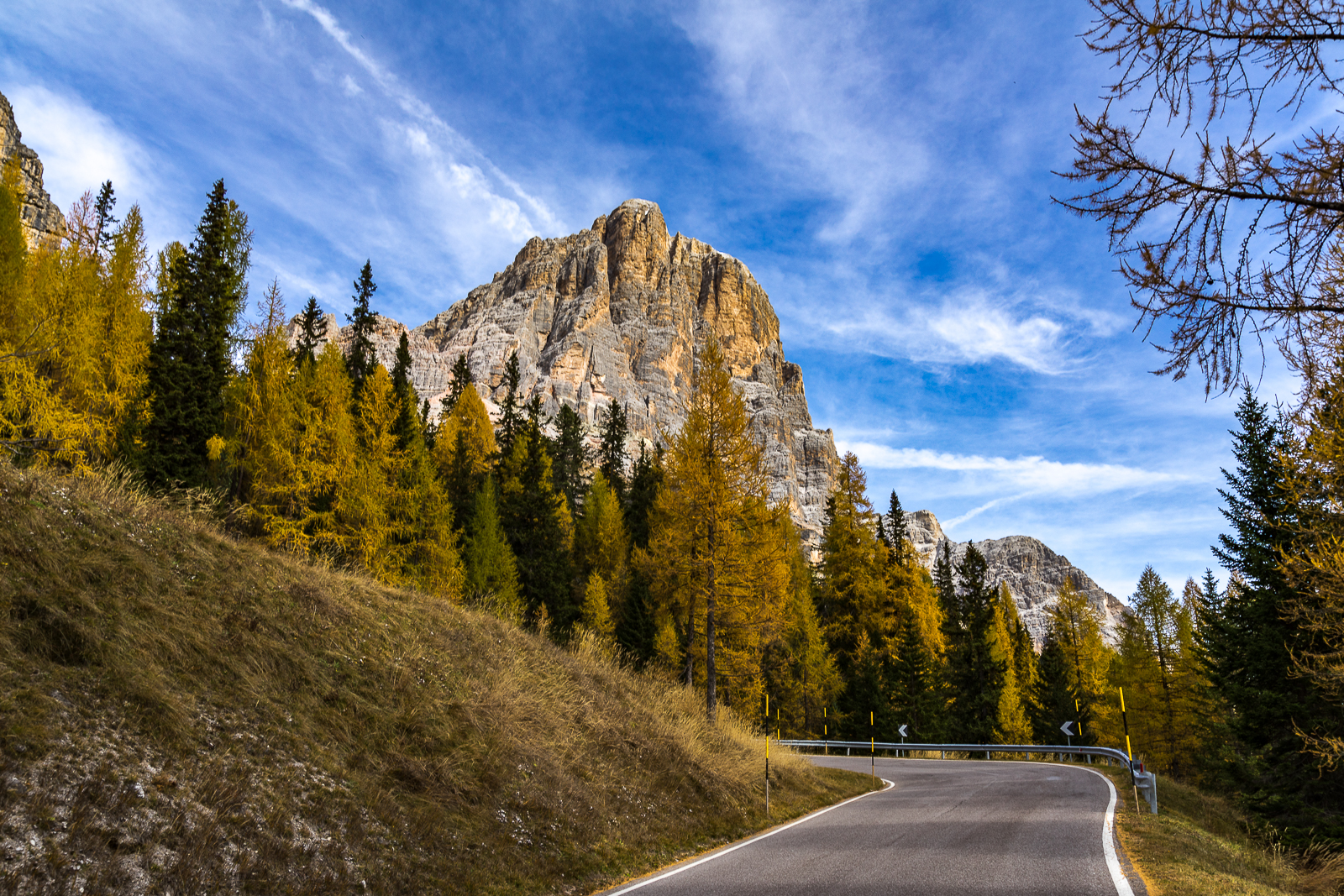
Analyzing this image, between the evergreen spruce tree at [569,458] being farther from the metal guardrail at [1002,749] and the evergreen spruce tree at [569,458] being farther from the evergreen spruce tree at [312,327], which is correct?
the metal guardrail at [1002,749]

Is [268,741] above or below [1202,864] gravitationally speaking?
above

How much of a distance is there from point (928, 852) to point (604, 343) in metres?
163

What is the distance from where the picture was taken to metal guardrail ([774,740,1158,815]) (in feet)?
38.3

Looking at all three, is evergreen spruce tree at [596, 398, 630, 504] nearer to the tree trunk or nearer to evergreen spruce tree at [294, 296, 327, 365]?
evergreen spruce tree at [294, 296, 327, 365]

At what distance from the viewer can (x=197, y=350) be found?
21.1m

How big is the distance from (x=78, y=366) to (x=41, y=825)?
17450mm

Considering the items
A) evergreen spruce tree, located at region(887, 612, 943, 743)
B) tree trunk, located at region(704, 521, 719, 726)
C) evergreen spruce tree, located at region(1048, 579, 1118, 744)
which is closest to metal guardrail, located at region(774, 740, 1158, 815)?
tree trunk, located at region(704, 521, 719, 726)

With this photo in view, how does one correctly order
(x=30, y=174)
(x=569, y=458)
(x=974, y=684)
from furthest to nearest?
(x=30, y=174)
(x=569, y=458)
(x=974, y=684)

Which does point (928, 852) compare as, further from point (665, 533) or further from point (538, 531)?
point (538, 531)

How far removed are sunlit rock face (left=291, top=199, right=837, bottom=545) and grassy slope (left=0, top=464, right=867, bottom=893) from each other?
13031 cm

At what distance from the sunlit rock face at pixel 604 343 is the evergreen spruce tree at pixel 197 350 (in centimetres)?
11435

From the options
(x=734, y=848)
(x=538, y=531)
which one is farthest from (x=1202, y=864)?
(x=538, y=531)

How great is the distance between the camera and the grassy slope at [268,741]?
451 centimetres

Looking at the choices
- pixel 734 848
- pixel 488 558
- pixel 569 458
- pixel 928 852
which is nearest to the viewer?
pixel 928 852
